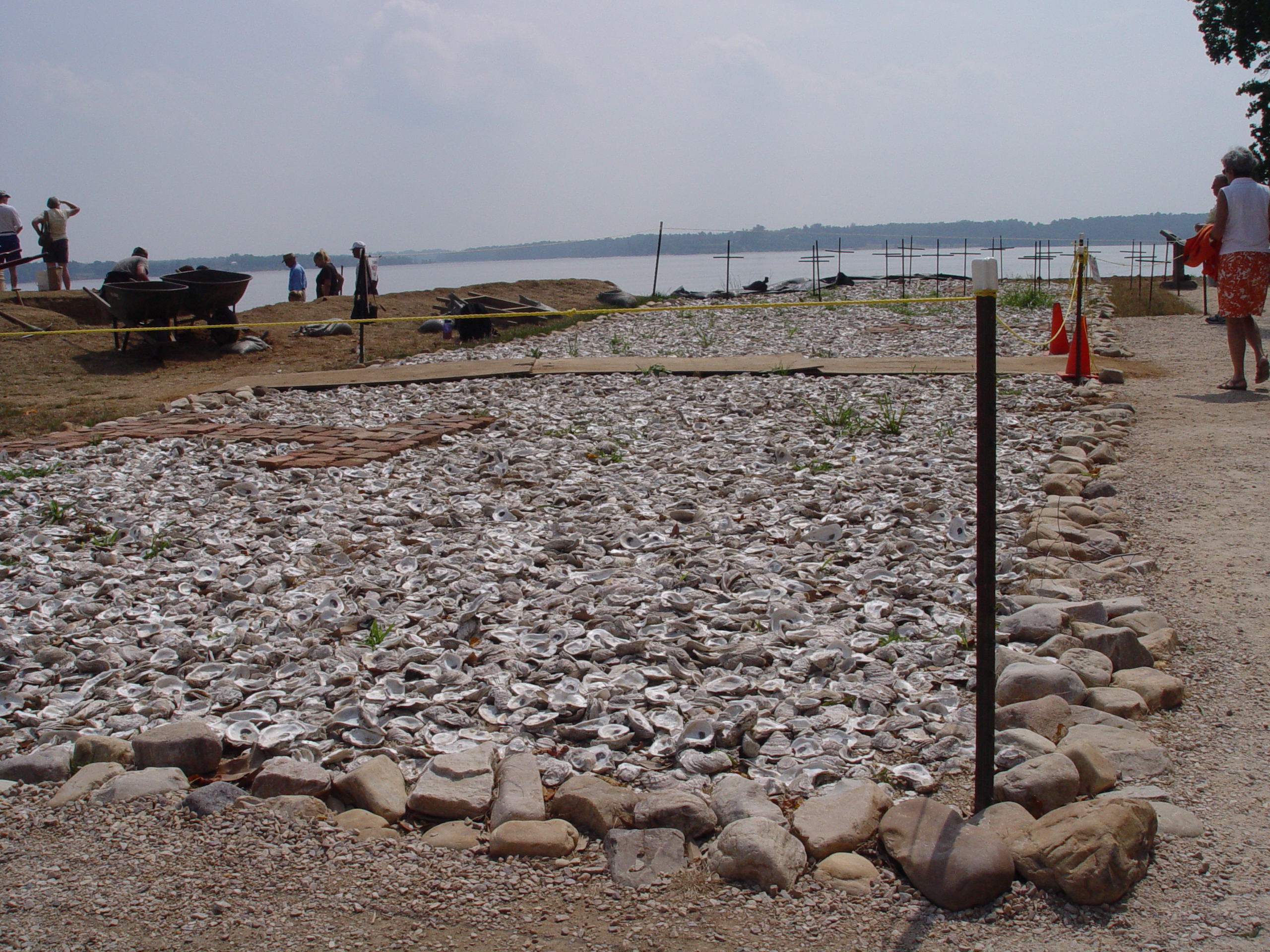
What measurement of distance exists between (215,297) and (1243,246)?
37.3 ft

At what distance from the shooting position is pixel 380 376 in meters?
9.82

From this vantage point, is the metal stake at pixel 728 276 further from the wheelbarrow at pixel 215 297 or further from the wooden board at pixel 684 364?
the wooden board at pixel 684 364

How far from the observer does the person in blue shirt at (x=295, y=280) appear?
1894 cm

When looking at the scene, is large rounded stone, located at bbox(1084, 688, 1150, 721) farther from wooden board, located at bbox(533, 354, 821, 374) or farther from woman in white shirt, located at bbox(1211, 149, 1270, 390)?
wooden board, located at bbox(533, 354, 821, 374)

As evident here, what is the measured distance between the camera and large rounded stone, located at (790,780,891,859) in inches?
88.2

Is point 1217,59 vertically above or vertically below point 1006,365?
A: above

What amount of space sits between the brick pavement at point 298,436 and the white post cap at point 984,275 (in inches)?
188

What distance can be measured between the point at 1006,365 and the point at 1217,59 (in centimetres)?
2388

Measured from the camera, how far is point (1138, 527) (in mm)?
4574

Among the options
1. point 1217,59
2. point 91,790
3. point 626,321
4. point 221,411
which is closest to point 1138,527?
point 91,790

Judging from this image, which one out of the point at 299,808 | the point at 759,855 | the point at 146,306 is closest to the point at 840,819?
the point at 759,855

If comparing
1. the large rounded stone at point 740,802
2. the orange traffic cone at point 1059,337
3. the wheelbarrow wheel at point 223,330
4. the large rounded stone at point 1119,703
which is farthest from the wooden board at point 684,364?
the large rounded stone at point 740,802

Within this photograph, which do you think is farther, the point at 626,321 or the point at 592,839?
the point at 626,321

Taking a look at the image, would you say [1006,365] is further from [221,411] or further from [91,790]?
[91,790]
